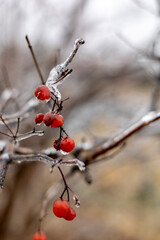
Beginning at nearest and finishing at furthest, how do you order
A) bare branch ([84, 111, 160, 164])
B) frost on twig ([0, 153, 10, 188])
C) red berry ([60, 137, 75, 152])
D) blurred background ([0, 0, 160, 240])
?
frost on twig ([0, 153, 10, 188]), red berry ([60, 137, 75, 152]), bare branch ([84, 111, 160, 164]), blurred background ([0, 0, 160, 240])

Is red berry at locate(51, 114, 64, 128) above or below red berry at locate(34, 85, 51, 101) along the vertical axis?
below

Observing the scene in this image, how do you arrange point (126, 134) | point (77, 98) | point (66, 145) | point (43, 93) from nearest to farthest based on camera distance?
1. point (43, 93)
2. point (66, 145)
3. point (126, 134)
4. point (77, 98)

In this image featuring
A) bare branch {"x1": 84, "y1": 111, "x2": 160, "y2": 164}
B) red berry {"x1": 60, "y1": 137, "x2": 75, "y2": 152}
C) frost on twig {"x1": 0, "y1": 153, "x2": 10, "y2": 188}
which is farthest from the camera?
bare branch {"x1": 84, "y1": 111, "x2": 160, "y2": 164}

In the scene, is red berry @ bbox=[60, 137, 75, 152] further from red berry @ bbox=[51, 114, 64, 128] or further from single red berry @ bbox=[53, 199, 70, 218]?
single red berry @ bbox=[53, 199, 70, 218]

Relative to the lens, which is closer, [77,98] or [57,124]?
[57,124]

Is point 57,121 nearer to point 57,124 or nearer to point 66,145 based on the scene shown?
point 57,124

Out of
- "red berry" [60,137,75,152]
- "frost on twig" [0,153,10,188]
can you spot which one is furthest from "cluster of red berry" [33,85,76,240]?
"frost on twig" [0,153,10,188]

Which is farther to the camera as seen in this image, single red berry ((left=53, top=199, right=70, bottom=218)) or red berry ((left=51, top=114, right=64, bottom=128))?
single red berry ((left=53, top=199, right=70, bottom=218))

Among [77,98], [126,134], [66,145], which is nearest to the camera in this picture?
[66,145]

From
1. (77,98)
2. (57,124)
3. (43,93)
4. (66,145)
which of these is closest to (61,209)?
(66,145)

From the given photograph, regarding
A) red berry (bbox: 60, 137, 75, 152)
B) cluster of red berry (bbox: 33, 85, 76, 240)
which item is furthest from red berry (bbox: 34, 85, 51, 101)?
red berry (bbox: 60, 137, 75, 152)

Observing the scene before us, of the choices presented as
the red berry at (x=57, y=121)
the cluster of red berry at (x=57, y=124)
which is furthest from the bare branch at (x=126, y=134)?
the red berry at (x=57, y=121)

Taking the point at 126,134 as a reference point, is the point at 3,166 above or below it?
above

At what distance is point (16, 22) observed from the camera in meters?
3.63
